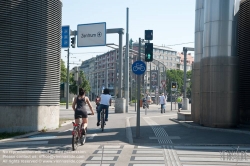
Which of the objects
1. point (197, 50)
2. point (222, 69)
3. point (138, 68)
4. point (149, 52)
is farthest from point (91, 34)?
point (138, 68)

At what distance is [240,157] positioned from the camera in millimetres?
8812

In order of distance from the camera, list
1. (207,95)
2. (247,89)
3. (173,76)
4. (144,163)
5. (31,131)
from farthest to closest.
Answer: (173,76)
(247,89)
(207,95)
(31,131)
(144,163)

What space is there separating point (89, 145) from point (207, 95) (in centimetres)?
674

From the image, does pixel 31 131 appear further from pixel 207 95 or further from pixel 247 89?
pixel 247 89

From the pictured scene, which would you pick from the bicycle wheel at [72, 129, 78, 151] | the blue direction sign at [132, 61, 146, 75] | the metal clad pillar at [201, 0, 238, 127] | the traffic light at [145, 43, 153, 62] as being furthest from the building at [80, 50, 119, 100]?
the bicycle wheel at [72, 129, 78, 151]

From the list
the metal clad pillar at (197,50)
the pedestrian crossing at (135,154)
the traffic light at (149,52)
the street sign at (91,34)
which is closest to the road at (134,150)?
the pedestrian crossing at (135,154)

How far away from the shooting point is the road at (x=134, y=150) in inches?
321

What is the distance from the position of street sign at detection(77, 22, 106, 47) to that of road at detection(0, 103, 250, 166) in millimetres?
15504

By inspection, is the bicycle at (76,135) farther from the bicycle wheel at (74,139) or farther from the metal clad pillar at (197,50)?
the metal clad pillar at (197,50)

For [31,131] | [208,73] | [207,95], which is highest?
[208,73]

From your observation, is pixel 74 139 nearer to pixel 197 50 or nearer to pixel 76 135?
pixel 76 135

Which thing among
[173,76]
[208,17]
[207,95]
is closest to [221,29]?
[208,17]

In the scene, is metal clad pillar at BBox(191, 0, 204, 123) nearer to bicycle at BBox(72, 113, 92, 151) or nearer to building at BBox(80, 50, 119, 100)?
bicycle at BBox(72, 113, 92, 151)

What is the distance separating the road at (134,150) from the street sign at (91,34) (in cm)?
1550
